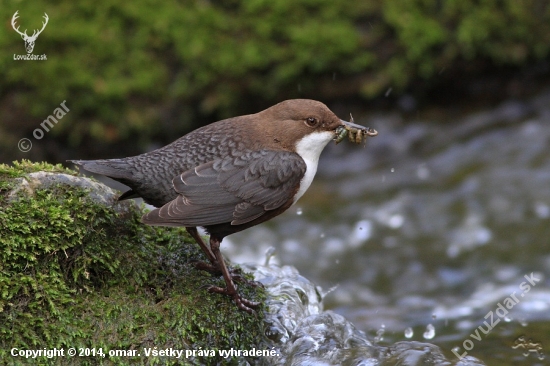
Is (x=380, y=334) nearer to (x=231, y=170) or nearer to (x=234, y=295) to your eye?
(x=234, y=295)

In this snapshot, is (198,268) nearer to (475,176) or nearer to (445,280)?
(445,280)

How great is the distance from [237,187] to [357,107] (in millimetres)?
4386

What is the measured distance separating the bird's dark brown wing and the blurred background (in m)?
2.45

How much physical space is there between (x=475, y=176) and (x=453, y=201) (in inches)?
20.9

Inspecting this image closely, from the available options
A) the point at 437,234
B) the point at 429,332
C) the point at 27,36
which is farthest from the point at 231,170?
the point at 27,36

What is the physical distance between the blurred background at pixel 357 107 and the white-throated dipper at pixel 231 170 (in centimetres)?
240

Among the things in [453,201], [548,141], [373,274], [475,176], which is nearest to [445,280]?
[373,274]

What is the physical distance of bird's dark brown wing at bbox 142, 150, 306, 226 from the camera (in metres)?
3.31

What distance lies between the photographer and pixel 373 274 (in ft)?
20.2

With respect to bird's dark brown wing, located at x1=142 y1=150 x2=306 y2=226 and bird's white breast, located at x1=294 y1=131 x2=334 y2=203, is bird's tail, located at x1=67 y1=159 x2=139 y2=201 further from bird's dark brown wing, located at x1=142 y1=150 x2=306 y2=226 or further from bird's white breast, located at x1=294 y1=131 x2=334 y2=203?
bird's white breast, located at x1=294 y1=131 x2=334 y2=203

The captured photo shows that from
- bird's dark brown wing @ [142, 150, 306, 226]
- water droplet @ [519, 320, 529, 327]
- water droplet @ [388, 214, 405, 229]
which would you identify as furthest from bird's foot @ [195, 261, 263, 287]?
water droplet @ [388, 214, 405, 229]

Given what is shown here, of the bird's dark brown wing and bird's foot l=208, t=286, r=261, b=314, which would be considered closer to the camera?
the bird's dark brown wing

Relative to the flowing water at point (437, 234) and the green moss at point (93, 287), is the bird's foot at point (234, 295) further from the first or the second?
the flowing water at point (437, 234)

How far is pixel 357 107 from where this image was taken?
7.53 meters
